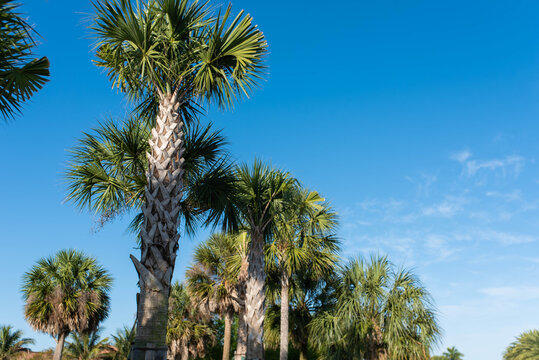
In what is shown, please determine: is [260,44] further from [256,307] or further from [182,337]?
[182,337]

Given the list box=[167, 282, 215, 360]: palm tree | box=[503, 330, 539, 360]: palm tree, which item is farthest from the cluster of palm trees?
box=[503, 330, 539, 360]: palm tree

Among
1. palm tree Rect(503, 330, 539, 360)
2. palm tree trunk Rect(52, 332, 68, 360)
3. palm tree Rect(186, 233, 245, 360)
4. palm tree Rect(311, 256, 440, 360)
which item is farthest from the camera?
palm tree Rect(503, 330, 539, 360)

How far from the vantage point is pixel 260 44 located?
9.25 metres

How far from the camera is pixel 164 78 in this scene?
29.1 ft

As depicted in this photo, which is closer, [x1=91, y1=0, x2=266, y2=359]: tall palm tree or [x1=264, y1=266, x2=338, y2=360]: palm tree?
[x1=91, y1=0, x2=266, y2=359]: tall palm tree

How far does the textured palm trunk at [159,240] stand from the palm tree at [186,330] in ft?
57.5

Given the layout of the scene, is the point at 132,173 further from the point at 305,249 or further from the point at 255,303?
the point at 305,249

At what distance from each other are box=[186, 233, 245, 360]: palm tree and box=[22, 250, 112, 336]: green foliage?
15.1 ft

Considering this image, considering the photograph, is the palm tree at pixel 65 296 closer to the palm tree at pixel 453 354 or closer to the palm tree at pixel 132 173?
the palm tree at pixel 132 173

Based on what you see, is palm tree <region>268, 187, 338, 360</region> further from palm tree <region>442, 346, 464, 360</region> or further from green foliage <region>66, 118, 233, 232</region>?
palm tree <region>442, 346, 464, 360</region>

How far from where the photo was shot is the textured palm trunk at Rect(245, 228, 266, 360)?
440 inches

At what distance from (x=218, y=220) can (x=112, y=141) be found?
323 cm

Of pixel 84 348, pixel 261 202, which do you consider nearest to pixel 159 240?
pixel 261 202

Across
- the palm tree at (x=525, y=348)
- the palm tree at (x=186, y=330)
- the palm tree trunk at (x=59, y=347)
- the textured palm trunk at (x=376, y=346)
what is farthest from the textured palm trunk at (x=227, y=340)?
the palm tree at (x=525, y=348)
